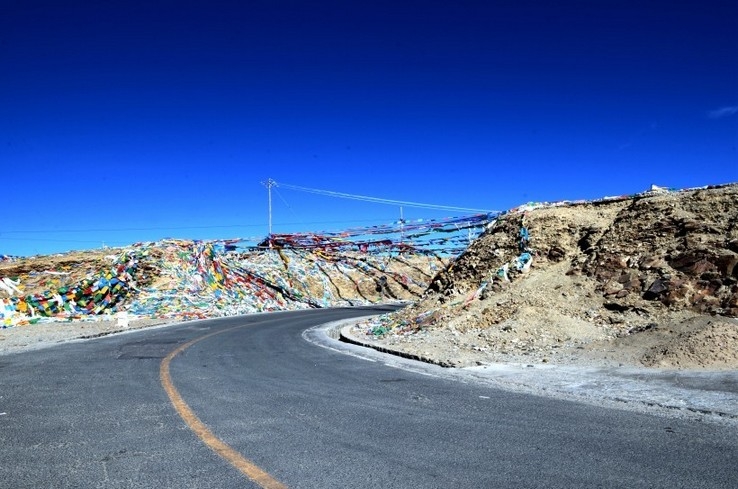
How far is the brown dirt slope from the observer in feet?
34.9

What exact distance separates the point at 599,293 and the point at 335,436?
10.9 meters

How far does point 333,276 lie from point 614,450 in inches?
1697

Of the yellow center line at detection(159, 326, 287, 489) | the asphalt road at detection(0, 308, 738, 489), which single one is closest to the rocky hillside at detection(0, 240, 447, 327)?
the asphalt road at detection(0, 308, 738, 489)

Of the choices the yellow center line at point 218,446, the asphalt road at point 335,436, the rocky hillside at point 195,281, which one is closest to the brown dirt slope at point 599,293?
the asphalt road at point 335,436

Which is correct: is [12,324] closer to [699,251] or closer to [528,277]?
[528,277]

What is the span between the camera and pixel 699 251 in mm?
13305

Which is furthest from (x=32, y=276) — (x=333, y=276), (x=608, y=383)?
(x=608, y=383)

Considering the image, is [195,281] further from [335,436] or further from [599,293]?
[335,436]

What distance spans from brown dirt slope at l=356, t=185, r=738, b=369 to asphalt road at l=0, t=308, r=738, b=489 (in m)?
3.77

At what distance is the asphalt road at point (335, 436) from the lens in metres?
4.36

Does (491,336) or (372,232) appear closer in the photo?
(491,336)

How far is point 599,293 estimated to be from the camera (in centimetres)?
1432

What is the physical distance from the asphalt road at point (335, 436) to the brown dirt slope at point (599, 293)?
3.77m

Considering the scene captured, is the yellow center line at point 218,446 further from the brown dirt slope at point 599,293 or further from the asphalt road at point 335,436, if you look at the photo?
the brown dirt slope at point 599,293
